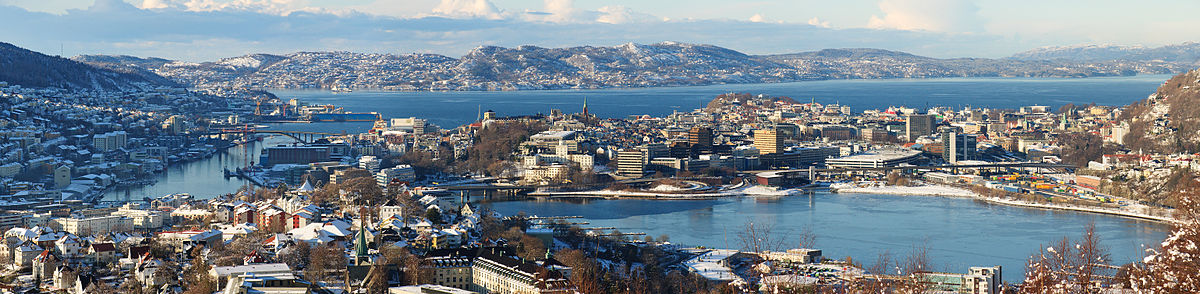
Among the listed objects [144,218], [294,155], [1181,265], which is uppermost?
[1181,265]

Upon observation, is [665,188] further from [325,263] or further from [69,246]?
[325,263]

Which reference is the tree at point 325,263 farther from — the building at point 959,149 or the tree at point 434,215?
the building at point 959,149

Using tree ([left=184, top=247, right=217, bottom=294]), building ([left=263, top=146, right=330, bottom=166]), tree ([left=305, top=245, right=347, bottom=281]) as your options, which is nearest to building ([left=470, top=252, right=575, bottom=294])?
tree ([left=305, top=245, right=347, bottom=281])

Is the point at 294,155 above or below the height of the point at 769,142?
below

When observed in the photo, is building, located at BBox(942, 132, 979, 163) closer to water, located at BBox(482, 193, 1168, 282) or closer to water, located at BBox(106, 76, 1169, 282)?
water, located at BBox(482, 193, 1168, 282)

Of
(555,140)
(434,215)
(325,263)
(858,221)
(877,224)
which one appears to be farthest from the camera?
(555,140)

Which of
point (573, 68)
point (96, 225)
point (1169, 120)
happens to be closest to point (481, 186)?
point (96, 225)

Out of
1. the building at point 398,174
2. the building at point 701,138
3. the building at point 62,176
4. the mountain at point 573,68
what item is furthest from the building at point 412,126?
the mountain at point 573,68
